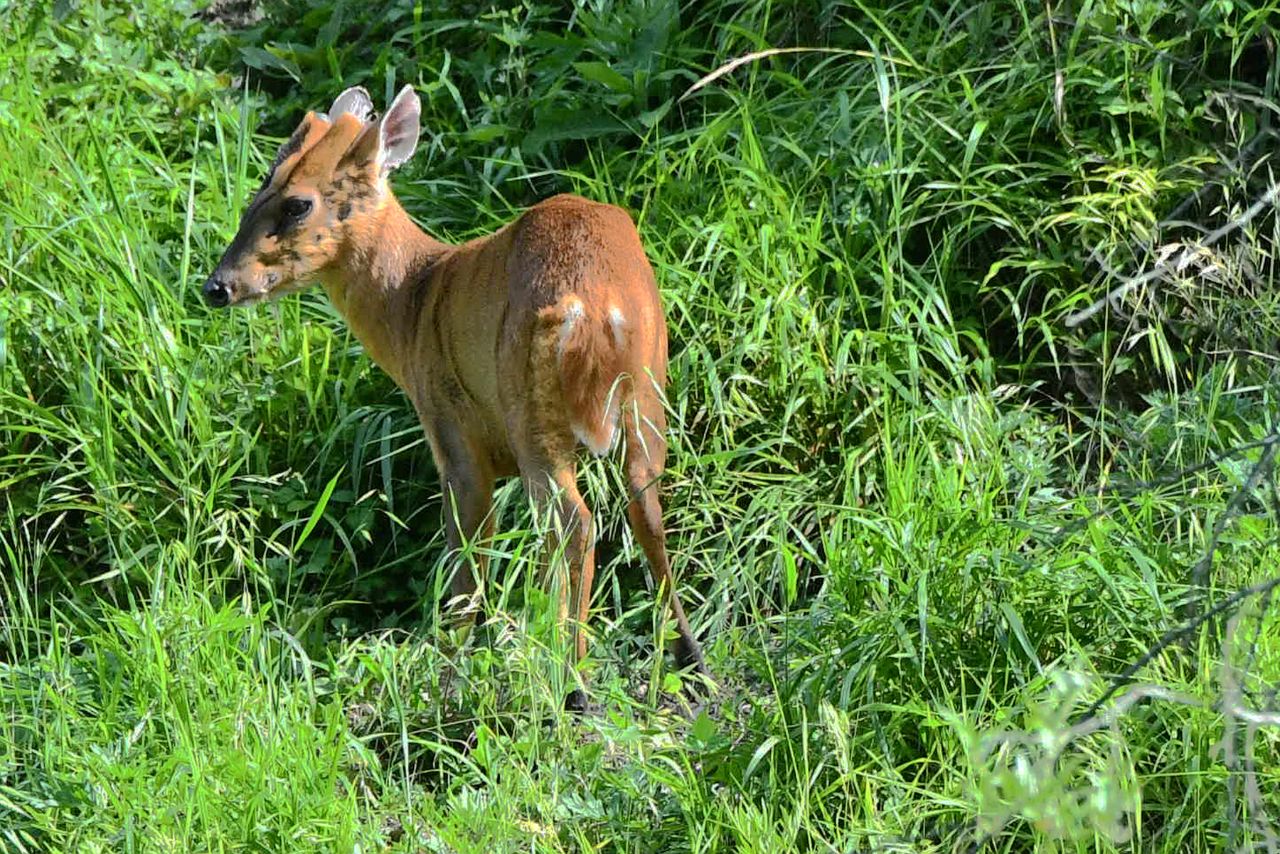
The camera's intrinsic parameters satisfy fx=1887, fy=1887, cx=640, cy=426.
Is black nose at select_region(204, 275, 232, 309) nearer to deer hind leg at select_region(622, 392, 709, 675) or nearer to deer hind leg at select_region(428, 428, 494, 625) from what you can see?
deer hind leg at select_region(428, 428, 494, 625)

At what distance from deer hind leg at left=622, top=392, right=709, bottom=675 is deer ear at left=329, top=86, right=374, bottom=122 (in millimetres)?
1439

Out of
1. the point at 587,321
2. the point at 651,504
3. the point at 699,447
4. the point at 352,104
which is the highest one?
the point at 352,104

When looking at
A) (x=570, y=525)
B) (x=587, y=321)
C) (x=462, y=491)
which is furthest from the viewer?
(x=462, y=491)

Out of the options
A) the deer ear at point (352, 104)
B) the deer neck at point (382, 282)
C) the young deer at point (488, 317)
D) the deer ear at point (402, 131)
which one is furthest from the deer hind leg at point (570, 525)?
the deer ear at point (352, 104)

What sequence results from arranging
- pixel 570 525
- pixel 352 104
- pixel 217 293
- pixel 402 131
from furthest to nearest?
pixel 352 104 → pixel 402 131 → pixel 217 293 → pixel 570 525

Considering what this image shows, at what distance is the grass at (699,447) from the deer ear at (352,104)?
420 mm

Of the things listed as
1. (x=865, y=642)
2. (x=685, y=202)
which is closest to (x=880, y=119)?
(x=685, y=202)

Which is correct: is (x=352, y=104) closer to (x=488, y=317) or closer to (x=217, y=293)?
(x=217, y=293)

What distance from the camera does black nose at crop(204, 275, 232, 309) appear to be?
16.4ft

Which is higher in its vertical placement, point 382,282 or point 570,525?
point 382,282

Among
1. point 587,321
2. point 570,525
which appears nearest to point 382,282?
point 587,321

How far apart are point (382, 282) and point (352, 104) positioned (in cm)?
71

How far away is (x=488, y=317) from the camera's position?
4699 mm

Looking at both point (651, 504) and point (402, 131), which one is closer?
point (651, 504)
